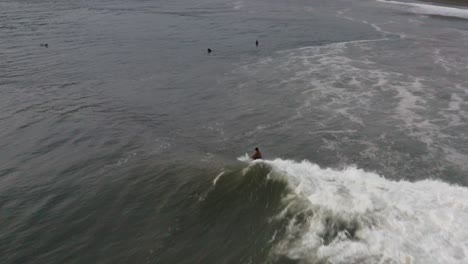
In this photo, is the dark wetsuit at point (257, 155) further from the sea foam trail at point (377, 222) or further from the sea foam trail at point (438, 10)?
the sea foam trail at point (438, 10)

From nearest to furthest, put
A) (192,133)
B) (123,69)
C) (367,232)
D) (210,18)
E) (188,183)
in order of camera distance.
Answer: (367,232) < (188,183) < (192,133) < (123,69) < (210,18)

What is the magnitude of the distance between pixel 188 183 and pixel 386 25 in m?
52.0

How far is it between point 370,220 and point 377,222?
0.28m

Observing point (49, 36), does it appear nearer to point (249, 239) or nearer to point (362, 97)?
point (362, 97)

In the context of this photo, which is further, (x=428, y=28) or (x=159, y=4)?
(x=159, y=4)

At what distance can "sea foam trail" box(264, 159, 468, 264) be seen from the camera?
15.2m

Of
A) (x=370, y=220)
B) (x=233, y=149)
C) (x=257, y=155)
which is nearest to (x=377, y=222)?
(x=370, y=220)

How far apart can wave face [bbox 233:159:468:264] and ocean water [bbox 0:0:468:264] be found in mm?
72

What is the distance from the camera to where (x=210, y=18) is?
6881cm

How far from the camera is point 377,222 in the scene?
16.8m

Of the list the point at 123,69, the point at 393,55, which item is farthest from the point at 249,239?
the point at 393,55

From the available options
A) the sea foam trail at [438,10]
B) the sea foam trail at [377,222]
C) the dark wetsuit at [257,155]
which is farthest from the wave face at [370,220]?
the sea foam trail at [438,10]

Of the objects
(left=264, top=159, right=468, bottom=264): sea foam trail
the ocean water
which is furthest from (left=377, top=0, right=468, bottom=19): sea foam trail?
(left=264, top=159, right=468, bottom=264): sea foam trail

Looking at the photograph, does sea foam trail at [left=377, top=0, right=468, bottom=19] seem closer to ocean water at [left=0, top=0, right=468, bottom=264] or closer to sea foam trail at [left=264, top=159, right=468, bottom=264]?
ocean water at [left=0, top=0, right=468, bottom=264]
